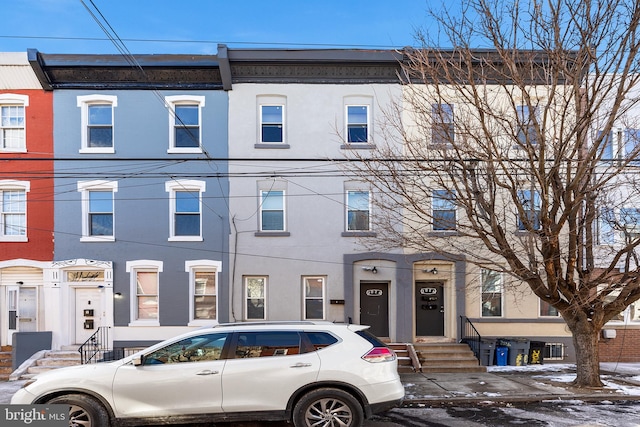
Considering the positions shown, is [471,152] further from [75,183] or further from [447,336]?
[75,183]

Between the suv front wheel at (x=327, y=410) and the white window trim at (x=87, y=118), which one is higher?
the white window trim at (x=87, y=118)

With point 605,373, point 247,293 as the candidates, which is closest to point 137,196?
point 247,293

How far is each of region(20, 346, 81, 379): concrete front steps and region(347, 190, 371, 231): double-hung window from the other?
8678mm

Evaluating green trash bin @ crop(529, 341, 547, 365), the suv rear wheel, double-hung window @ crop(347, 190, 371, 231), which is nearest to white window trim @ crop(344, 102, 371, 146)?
double-hung window @ crop(347, 190, 371, 231)

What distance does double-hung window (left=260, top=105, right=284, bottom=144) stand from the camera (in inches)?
545

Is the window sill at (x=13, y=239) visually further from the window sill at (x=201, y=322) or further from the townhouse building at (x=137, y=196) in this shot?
the window sill at (x=201, y=322)

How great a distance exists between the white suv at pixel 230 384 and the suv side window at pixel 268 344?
0.6 inches

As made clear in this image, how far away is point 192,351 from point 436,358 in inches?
318

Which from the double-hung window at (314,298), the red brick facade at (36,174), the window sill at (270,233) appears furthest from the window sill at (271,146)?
the red brick facade at (36,174)

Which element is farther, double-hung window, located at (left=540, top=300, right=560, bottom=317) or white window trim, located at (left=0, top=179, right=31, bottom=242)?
double-hung window, located at (left=540, top=300, right=560, bottom=317)

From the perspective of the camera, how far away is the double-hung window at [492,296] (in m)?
13.7

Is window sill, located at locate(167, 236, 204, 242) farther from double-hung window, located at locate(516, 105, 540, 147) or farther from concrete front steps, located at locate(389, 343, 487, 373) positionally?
double-hung window, located at locate(516, 105, 540, 147)

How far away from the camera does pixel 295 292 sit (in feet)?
44.0

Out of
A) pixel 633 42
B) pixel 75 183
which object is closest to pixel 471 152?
pixel 633 42
